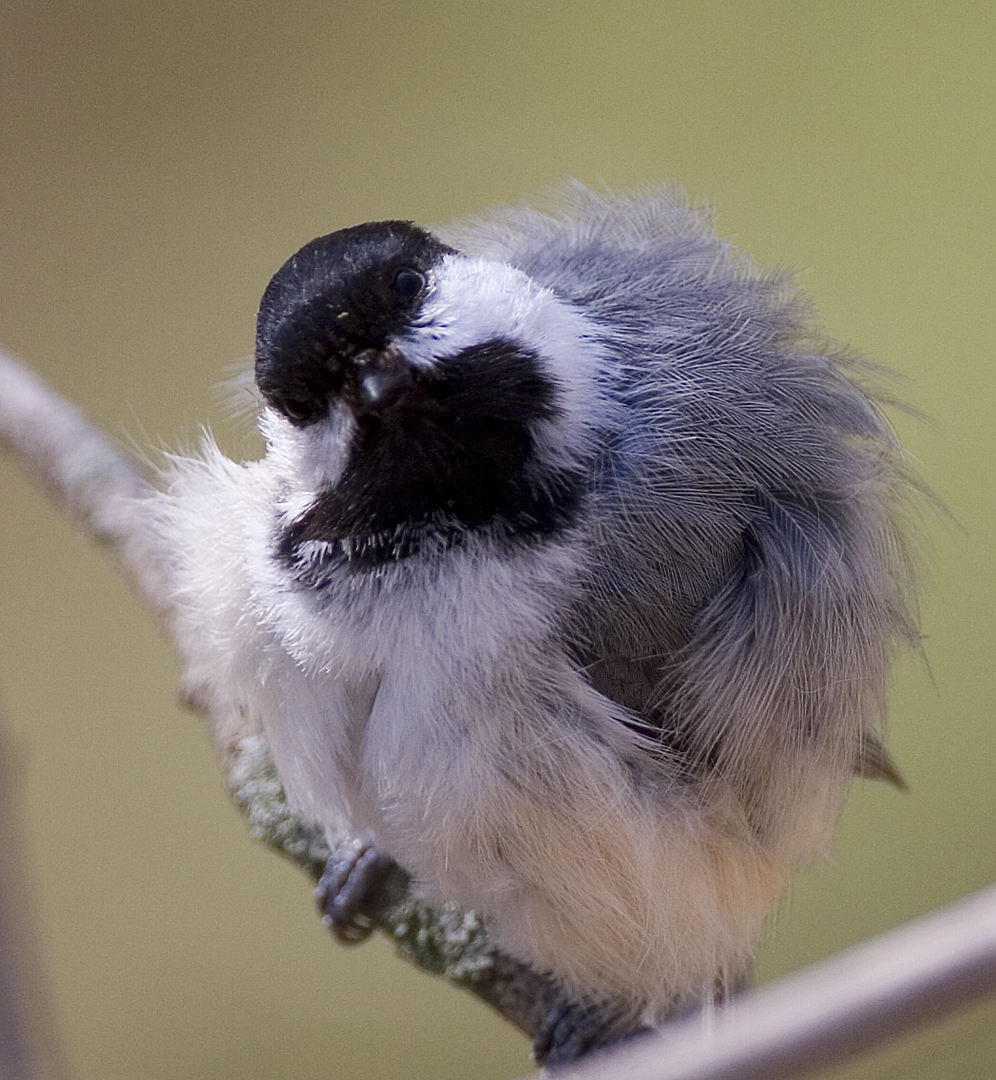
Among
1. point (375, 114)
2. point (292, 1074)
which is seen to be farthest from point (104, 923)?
point (375, 114)

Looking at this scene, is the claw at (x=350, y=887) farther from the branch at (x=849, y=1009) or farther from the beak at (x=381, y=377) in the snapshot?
the branch at (x=849, y=1009)

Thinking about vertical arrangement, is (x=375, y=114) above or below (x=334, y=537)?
above

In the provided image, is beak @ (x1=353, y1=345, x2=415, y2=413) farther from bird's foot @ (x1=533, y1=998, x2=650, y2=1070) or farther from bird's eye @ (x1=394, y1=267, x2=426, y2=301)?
bird's foot @ (x1=533, y1=998, x2=650, y2=1070)

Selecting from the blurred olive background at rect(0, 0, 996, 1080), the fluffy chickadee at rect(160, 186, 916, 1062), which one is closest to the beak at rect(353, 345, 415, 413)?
the fluffy chickadee at rect(160, 186, 916, 1062)

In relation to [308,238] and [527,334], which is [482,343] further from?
[308,238]

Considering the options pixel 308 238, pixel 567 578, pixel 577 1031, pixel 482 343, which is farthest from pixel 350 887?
pixel 308 238

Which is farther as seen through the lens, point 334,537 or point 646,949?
point 646,949

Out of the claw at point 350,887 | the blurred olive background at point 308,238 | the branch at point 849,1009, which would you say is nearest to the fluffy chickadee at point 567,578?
the claw at point 350,887

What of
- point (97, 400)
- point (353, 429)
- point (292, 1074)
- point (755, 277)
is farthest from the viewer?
point (97, 400)

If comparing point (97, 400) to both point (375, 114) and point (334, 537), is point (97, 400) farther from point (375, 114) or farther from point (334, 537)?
point (334, 537)
